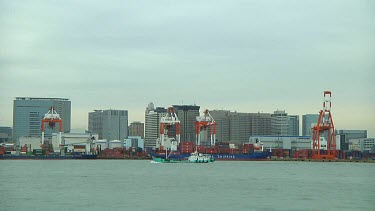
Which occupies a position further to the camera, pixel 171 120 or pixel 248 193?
pixel 171 120

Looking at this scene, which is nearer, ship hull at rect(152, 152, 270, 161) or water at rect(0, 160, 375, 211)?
water at rect(0, 160, 375, 211)

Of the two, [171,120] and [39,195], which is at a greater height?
[171,120]

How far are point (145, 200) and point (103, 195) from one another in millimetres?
4505

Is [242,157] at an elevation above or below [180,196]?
above

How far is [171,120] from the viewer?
495 ft

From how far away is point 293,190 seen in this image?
50.9 m

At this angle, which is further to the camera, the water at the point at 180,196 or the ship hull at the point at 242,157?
the ship hull at the point at 242,157

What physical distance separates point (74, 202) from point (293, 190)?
19.1 meters

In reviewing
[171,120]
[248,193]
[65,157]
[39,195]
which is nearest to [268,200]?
[248,193]

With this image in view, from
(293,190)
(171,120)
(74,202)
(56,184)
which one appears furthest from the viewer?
(171,120)

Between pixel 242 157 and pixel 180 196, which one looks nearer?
pixel 180 196

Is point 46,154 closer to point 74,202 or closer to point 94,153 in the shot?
point 94,153

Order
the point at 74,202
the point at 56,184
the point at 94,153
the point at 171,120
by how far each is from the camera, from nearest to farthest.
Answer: the point at 74,202 → the point at 56,184 → the point at 171,120 → the point at 94,153

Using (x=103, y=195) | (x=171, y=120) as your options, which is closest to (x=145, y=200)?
(x=103, y=195)
